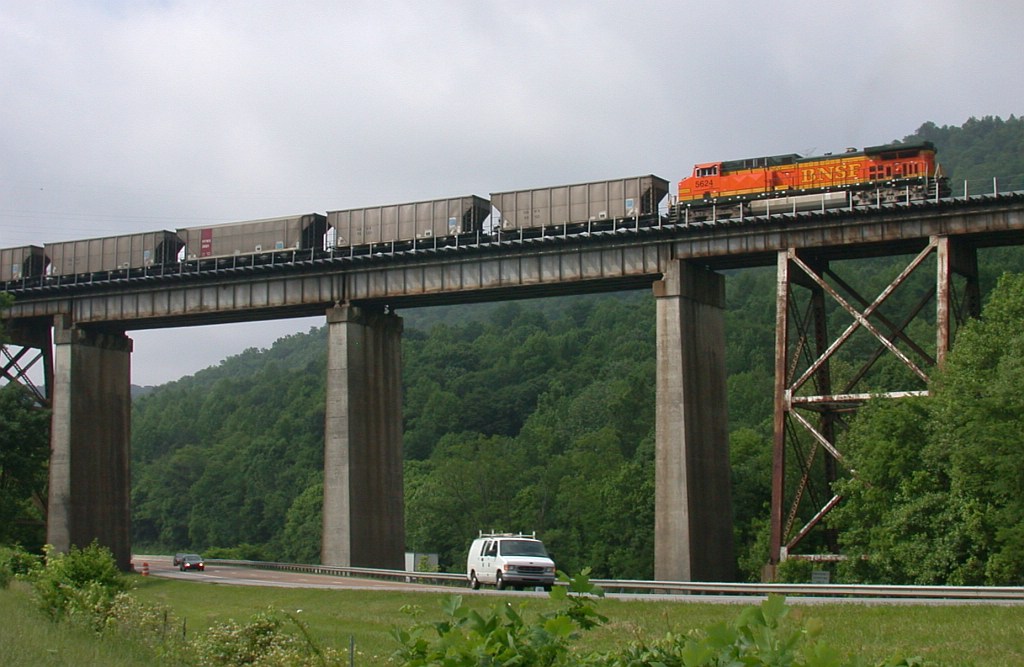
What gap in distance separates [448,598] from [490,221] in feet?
173

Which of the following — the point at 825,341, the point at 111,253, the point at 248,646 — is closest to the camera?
the point at 248,646

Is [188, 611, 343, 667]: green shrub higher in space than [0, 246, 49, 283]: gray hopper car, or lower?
lower

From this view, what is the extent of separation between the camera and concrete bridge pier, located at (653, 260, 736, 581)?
2034 inches

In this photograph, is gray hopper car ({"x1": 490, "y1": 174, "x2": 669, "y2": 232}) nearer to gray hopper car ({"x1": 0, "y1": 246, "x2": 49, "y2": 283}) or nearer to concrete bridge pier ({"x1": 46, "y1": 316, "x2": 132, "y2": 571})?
concrete bridge pier ({"x1": 46, "y1": 316, "x2": 132, "y2": 571})

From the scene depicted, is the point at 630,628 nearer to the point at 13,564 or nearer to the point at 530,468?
the point at 13,564

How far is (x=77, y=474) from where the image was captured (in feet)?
238

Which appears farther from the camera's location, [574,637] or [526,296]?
[526,296]

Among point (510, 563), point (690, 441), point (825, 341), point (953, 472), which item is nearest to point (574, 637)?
point (510, 563)

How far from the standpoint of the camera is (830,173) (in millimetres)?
53750

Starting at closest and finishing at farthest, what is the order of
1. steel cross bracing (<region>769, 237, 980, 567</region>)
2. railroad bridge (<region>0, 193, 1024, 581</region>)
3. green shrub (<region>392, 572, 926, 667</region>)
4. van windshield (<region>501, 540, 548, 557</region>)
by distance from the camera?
green shrub (<region>392, 572, 926, 667</region>) → van windshield (<region>501, 540, 548, 557</region>) → steel cross bracing (<region>769, 237, 980, 567</region>) → railroad bridge (<region>0, 193, 1024, 581</region>)

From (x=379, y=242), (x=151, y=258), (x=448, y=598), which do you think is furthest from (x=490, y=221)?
(x=448, y=598)

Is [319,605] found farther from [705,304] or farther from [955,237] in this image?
[955,237]

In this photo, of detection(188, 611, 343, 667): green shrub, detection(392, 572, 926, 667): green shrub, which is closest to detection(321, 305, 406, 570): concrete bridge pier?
detection(188, 611, 343, 667): green shrub

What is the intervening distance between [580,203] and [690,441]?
12757 millimetres
